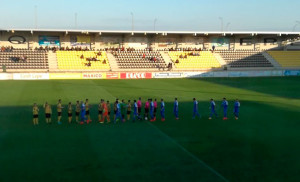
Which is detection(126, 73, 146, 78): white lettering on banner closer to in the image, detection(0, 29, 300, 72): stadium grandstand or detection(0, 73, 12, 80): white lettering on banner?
detection(0, 29, 300, 72): stadium grandstand

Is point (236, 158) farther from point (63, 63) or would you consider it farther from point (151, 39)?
point (151, 39)

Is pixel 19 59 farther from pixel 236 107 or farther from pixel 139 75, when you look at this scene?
pixel 236 107

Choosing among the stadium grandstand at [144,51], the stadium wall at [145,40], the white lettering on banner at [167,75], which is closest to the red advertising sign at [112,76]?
the stadium grandstand at [144,51]

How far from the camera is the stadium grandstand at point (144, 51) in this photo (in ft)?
154

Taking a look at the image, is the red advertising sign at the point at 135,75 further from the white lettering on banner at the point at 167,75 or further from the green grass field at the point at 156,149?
the green grass field at the point at 156,149

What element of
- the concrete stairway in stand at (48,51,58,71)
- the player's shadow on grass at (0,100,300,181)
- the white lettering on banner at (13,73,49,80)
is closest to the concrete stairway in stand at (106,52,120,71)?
the concrete stairway in stand at (48,51,58,71)

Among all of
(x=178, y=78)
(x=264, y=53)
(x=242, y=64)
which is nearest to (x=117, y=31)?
(x=178, y=78)

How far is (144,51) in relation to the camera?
54.1 m

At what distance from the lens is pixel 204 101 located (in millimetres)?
24625

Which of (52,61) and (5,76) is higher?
(52,61)

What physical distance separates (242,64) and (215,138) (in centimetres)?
4136

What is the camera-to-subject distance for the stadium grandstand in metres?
47.1

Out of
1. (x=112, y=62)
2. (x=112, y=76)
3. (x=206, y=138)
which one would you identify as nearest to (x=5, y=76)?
(x=112, y=76)

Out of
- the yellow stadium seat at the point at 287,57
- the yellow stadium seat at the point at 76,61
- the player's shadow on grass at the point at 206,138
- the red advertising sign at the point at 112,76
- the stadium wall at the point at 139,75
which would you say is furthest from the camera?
the yellow stadium seat at the point at 287,57
